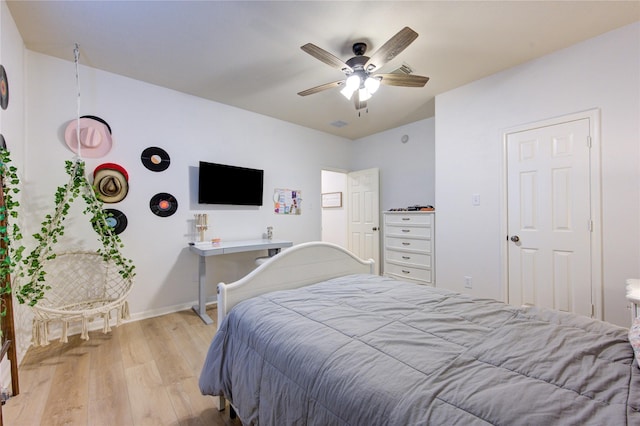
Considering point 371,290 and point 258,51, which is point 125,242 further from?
point 371,290

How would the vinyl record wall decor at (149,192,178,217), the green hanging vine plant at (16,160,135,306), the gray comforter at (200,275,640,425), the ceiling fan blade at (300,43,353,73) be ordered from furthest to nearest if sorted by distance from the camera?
the vinyl record wall decor at (149,192,178,217), the green hanging vine plant at (16,160,135,306), the ceiling fan blade at (300,43,353,73), the gray comforter at (200,275,640,425)

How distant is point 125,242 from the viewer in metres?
2.87

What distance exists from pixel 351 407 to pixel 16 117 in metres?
3.14

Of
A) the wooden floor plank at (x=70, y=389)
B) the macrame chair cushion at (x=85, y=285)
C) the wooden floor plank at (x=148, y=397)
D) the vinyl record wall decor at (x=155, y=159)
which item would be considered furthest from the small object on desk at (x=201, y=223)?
the wooden floor plank at (x=148, y=397)

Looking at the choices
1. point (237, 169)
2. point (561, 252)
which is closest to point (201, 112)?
point (237, 169)

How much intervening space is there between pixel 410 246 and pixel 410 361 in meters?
3.01

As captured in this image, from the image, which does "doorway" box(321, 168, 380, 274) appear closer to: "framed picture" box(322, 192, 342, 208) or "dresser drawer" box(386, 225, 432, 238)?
"framed picture" box(322, 192, 342, 208)

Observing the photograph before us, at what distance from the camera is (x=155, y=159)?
3043 millimetres

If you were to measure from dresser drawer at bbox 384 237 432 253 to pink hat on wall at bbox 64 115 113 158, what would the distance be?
11.9 ft

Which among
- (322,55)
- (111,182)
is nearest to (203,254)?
(111,182)

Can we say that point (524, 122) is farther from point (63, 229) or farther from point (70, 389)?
point (63, 229)

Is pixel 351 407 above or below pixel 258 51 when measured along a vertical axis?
below

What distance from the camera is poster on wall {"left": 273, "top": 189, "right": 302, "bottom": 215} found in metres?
4.14

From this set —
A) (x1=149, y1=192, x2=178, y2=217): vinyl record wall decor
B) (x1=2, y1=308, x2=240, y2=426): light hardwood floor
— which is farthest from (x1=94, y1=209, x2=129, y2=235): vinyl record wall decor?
→ (x1=2, y1=308, x2=240, y2=426): light hardwood floor
